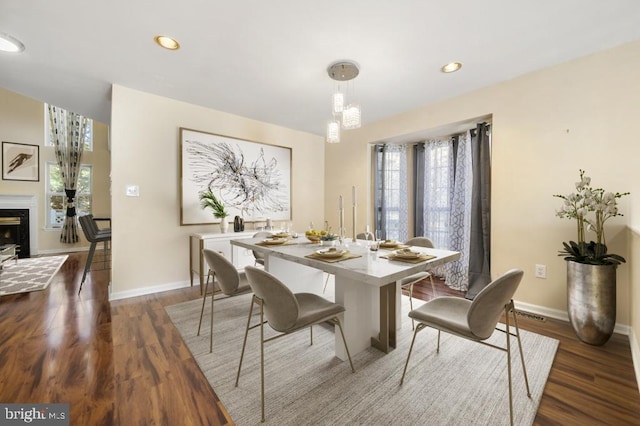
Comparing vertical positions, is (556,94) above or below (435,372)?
above

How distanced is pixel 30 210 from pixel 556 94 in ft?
31.4

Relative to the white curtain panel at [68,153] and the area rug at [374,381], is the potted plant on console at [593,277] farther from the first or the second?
the white curtain panel at [68,153]

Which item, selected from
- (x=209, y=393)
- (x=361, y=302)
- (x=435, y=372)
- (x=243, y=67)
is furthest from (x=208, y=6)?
(x=435, y=372)

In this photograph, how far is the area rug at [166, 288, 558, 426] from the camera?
4.44 feet

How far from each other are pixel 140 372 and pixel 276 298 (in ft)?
3.86

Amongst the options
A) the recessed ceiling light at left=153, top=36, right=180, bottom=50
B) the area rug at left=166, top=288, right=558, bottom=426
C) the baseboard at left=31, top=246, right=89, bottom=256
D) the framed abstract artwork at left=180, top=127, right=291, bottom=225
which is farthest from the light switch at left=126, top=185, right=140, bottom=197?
the baseboard at left=31, top=246, right=89, bottom=256

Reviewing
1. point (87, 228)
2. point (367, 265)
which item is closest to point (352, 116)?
point (367, 265)

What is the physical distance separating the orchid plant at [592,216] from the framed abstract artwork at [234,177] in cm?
350

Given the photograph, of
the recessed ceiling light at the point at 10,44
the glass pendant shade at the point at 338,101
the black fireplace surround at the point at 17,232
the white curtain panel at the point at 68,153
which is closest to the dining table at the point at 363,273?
the glass pendant shade at the point at 338,101

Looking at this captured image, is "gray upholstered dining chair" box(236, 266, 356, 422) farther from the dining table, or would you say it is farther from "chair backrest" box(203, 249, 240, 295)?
"chair backrest" box(203, 249, 240, 295)

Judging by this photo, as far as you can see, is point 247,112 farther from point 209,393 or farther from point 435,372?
point 435,372

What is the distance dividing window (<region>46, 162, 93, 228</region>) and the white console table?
5329mm

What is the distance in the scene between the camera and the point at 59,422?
4.33 feet

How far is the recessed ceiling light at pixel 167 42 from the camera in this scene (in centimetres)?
212
